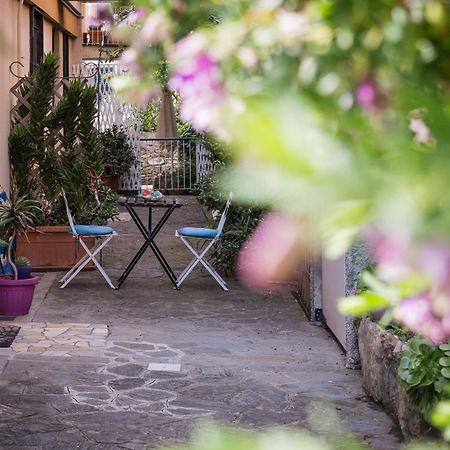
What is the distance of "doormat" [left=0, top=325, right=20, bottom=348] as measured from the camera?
6.07 meters

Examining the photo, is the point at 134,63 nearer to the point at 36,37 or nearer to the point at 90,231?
the point at 90,231

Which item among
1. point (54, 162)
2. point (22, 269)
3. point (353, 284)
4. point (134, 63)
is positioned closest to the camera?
point (134, 63)

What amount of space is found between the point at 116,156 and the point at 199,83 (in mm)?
13701

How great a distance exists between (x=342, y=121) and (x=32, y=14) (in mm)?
10998

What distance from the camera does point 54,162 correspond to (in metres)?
9.16

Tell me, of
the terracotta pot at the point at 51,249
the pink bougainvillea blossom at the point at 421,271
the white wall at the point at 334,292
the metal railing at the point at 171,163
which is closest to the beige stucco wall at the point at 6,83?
the terracotta pot at the point at 51,249

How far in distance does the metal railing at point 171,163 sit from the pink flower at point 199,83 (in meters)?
14.5

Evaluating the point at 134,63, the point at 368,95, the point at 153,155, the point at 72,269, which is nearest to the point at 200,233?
the point at 72,269

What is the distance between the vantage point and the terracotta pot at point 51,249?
894 centimetres

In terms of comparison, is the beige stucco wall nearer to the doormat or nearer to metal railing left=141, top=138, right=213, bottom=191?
the doormat

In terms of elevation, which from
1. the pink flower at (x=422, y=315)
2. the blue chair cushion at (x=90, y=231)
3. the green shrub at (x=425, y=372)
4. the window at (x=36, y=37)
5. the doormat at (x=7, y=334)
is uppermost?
the window at (x=36, y=37)

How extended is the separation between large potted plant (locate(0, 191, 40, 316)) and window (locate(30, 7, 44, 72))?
13.6ft

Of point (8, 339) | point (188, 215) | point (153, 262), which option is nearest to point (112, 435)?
point (8, 339)

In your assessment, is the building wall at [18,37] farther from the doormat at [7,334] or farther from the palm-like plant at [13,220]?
the doormat at [7,334]
